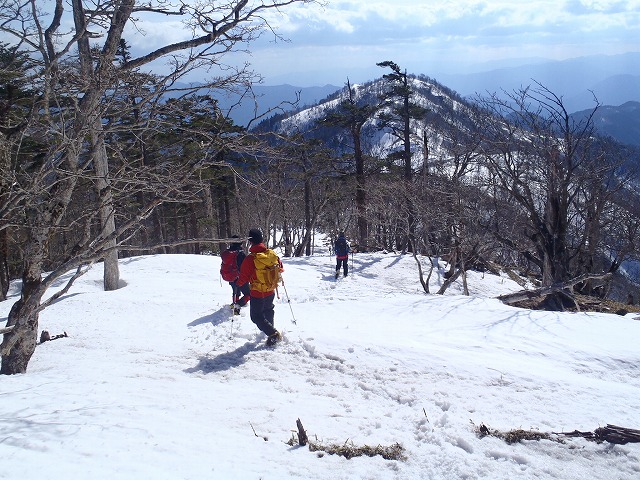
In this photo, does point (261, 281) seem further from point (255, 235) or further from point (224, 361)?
point (224, 361)

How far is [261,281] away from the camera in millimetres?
7363

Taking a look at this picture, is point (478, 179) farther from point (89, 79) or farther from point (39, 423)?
point (39, 423)

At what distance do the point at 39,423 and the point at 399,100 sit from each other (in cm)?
2588

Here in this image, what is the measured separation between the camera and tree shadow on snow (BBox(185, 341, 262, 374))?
21.8ft

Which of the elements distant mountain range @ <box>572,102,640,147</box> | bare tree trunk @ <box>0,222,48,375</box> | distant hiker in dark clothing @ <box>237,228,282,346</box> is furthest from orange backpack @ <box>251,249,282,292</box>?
distant mountain range @ <box>572,102,640,147</box>

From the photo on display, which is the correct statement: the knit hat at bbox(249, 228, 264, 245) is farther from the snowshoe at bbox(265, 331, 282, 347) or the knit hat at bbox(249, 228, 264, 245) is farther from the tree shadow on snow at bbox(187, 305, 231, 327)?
the tree shadow on snow at bbox(187, 305, 231, 327)

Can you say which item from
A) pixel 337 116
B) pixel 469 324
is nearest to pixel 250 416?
pixel 469 324

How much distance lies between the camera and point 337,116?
25172 mm

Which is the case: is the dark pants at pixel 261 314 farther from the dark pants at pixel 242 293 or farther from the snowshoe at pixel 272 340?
the dark pants at pixel 242 293

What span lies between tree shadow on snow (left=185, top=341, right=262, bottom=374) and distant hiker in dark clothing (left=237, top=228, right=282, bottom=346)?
0.38 metres

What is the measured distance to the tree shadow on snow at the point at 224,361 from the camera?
6656 mm

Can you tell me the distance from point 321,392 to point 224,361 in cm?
186

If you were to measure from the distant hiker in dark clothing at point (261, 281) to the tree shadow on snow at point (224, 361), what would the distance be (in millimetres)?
380

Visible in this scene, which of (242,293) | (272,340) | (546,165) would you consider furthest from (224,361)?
(546,165)
